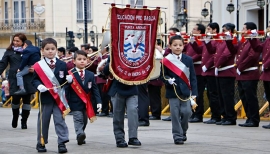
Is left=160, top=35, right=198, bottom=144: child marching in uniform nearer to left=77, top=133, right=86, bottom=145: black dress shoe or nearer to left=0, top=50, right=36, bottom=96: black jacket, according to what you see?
left=77, top=133, right=86, bottom=145: black dress shoe

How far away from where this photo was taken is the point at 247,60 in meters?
16.0

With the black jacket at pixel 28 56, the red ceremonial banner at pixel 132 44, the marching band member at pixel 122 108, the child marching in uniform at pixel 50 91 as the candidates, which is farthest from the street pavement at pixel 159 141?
the black jacket at pixel 28 56

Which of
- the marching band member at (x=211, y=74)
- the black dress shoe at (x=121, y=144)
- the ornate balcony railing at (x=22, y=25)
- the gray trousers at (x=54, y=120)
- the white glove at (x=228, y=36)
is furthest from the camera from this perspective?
the ornate balcony railing at (x=22, y=25)

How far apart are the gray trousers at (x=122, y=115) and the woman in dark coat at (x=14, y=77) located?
12.9 ft

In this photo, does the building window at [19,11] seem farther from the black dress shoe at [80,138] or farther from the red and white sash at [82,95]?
the black dress shoe at [80,138]

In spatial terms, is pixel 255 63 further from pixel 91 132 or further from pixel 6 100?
pixel 6 100

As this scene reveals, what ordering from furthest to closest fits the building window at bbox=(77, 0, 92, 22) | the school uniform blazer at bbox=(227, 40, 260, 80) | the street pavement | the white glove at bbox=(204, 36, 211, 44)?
the building window at bbox=(77, 0, 92, 22) → the white glove at bbox=(204, 36, 211, 44) → the school uniform blazer at bbox=(227, 40, 260, 80) → the street pavement

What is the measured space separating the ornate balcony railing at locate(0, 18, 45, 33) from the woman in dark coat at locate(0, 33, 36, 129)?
4253 cm

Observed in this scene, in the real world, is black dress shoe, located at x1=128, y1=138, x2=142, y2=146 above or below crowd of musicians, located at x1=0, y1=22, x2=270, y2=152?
below

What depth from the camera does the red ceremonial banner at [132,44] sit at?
12.6 m

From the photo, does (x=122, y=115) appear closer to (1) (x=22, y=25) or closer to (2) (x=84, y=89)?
(2) (x=84, y=89)

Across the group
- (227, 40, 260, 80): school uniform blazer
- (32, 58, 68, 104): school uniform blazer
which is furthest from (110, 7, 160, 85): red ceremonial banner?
(227, 40, 260, 80): school uniform blazer

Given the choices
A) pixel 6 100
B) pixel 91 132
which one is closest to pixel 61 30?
pixel 6 100

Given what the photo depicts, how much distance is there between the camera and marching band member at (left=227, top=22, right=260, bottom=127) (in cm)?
1602
